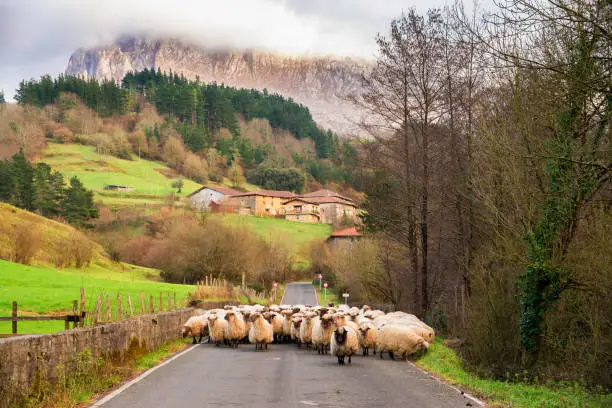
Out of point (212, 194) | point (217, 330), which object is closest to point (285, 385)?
point (217, 330)

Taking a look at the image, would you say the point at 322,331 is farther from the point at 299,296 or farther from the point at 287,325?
the point at 299,296

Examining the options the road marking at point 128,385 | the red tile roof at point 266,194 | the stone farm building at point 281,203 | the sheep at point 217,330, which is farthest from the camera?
the red tile roof at point 266,194

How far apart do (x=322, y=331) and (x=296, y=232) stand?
4048 inches

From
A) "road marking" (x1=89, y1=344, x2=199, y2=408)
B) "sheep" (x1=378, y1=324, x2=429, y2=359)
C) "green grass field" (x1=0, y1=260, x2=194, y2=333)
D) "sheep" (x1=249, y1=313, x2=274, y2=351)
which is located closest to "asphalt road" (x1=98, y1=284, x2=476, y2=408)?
"road marking" (x1=89, y1=344, x2=199, y2=408)

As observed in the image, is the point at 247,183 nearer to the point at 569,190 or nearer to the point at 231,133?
the point at 231,133

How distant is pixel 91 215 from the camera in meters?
110

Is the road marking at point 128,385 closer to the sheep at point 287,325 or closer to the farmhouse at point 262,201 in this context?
the sheep at point 287,325

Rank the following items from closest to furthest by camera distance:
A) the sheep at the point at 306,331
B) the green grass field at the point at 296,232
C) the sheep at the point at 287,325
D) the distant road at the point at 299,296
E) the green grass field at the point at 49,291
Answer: the sheep at the point at 306,331, the sheep at the point at 287,325, the green grass field at the point at 49,291, the distant road at the point at 299,296, the green grass field at the point at 296,232

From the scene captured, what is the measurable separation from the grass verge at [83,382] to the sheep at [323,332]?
6253mm

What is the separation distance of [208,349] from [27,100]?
179 meters

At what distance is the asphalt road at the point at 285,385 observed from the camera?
1145 centimetres

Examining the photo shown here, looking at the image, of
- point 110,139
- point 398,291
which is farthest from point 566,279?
point 110,139

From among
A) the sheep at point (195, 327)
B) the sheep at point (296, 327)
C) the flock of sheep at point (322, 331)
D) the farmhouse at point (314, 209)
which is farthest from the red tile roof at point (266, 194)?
the sheep at point (296, 327)

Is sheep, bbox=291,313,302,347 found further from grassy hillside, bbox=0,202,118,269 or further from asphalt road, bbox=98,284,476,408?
grassy hillside, bbox=0,202,118,269
